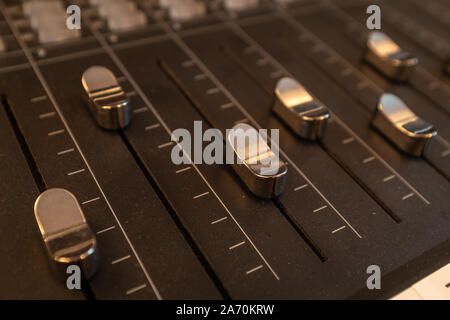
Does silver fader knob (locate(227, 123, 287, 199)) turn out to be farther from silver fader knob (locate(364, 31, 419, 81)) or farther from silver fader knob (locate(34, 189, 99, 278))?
silver fader knob (locate(364, 31, 419, 81))

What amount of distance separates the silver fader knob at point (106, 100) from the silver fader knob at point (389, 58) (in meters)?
0.57

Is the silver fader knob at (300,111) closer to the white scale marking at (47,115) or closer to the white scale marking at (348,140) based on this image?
the white scale marking at (348,140)

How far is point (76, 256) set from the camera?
532mm

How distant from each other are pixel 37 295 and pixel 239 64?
0.61 meters

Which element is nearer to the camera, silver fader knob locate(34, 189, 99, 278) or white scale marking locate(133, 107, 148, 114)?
silver fader knob locate(34, 189, 99, 278)

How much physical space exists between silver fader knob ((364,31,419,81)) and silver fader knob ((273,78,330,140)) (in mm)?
270

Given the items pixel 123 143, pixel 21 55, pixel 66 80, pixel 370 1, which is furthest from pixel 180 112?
pixel 370 1

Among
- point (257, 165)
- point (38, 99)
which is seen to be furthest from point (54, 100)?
point (257, 165)

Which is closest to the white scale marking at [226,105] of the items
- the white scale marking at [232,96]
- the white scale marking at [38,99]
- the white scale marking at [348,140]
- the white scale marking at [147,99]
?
the white scale marking at [232,96]

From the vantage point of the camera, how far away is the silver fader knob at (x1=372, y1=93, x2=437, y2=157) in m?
0.77

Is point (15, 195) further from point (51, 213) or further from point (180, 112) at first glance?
point (180, 112)

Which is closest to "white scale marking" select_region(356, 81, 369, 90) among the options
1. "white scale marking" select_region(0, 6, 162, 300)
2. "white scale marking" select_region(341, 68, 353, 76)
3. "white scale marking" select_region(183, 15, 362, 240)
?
"white scale marking" select_region(341, 68, 353, 76)

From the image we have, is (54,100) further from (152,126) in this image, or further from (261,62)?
(261,62)

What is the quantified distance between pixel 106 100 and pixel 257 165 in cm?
28
